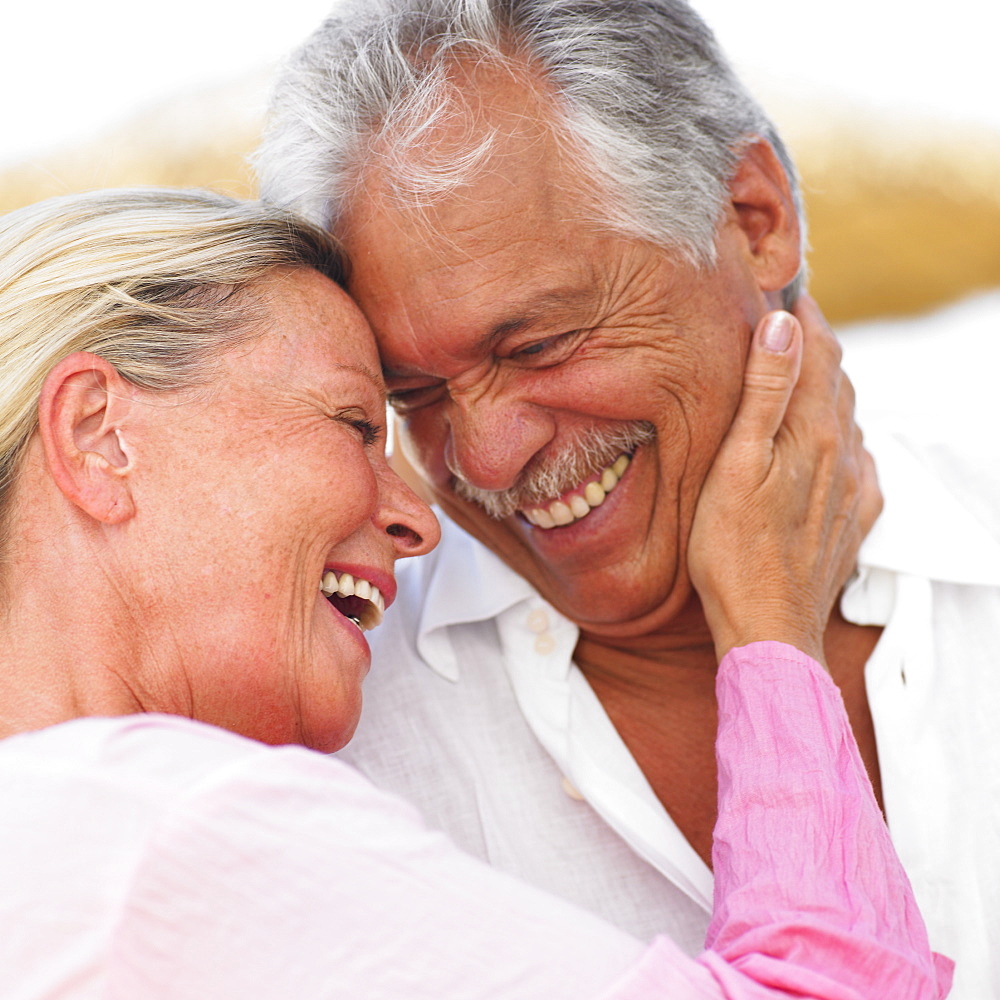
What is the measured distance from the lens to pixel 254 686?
1399 mm

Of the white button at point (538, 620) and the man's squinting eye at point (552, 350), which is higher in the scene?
the man's squinting eye at point (552, 350)

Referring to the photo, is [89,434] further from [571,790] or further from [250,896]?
[571,790]

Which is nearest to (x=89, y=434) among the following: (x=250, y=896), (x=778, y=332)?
(x=250, y=896)

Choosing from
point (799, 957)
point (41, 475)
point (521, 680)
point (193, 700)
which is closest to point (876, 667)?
point (521, 680)

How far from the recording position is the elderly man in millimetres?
1721

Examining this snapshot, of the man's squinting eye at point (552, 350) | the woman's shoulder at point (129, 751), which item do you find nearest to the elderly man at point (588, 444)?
the man's squinting eye at point (552, 350)

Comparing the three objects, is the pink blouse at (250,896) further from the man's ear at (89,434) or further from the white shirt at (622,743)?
the white shirt at (622,743)

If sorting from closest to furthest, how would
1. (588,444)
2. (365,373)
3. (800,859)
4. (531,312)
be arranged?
1. (800,859)
2. (365,373)
3. (531,312)
4. (588,444)

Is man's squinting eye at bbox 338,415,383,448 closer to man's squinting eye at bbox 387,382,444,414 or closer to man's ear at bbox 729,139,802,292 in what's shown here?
man's squinting eye at bbox 387,382,444,414

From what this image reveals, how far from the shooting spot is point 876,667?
184cm

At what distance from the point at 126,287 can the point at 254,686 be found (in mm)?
531

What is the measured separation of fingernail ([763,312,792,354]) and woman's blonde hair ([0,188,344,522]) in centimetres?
82

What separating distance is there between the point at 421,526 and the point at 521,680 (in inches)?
17.2

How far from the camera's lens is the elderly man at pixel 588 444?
1.72 m
